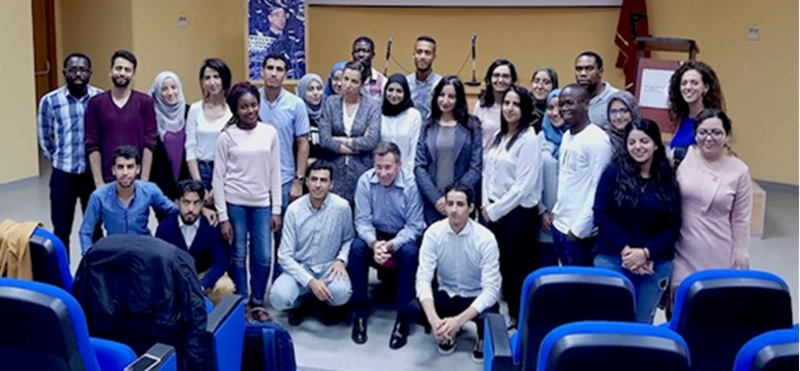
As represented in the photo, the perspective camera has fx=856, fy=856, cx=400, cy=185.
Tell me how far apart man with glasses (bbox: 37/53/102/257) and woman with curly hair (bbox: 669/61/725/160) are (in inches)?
128

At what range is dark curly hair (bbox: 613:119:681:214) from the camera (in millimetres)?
3611

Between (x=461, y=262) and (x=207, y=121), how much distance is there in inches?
68.2

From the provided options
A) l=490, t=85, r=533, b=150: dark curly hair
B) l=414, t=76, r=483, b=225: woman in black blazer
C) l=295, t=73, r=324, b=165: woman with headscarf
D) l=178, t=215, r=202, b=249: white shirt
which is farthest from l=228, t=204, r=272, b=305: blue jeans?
l=490, t=85, r=533, b=150: dark curly hair

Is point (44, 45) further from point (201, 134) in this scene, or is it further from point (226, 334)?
point (226, 334)

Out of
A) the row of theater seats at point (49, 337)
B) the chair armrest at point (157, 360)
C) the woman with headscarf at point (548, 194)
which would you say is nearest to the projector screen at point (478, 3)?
the woman with headscarf at point (548, 194)

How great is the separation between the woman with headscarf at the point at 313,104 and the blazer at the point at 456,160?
89 cm

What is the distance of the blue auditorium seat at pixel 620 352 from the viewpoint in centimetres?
205

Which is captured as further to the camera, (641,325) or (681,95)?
(681,95)

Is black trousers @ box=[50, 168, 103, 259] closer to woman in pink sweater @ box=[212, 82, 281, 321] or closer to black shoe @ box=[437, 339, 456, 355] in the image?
woman in pink sweater @ box=[212, 82, 281, 321]

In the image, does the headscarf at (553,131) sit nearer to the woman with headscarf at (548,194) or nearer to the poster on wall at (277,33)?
the woman with headscarf at (548,194)

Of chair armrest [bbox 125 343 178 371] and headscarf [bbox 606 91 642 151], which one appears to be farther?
headscarf [bbox 606 91 642 151]

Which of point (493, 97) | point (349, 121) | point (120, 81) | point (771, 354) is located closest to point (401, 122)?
point (349, 121)

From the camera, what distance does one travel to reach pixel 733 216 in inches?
140

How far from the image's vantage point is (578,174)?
13.2ft
